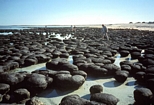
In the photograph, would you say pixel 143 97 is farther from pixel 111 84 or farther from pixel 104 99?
pixel 111 84

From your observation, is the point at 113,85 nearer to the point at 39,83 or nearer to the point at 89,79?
the point at 89,79

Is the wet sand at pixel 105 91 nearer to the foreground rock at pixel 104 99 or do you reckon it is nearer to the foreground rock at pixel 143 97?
the foreground rock at pixel 143 97

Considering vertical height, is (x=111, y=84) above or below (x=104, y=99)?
below

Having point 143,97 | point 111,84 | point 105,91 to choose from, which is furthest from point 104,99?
point 111,84

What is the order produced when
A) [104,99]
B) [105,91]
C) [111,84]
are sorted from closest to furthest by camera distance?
[104,99], [105,91], [111,84]

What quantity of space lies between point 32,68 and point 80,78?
9.64 feet

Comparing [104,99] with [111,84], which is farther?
[111,84]

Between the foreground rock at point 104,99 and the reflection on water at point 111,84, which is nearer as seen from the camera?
the foreground rock at point 104,99

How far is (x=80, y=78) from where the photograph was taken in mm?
4668

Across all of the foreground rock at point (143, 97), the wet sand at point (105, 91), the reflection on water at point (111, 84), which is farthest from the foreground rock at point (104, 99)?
the reflection on water at point (111, 84)

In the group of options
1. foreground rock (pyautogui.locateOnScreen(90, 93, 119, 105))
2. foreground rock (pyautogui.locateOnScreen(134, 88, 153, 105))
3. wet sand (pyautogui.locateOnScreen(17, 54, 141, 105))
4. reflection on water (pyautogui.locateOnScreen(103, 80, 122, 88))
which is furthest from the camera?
reflection on water (pyautogui.locateOnScreen(103, 80, 122, 88))

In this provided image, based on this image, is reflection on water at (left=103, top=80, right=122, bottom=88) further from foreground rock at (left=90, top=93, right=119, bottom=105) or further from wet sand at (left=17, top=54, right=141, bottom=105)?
foreground rock at (left=90, top=93, right=119, bottom=105)

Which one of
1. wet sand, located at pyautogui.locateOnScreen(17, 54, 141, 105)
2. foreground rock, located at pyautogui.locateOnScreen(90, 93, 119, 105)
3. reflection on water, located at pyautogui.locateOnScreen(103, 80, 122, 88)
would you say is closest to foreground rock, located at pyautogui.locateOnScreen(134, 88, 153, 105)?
wet sand, located at pyautogui.locateOnScreen(17, 54, 141, 105)

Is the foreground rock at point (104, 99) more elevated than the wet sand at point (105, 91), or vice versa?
the foreground rock at point (104, 99)
